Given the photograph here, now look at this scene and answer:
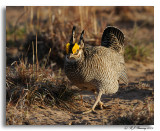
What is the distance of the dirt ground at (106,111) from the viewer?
155 inches

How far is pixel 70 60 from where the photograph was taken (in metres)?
4.13

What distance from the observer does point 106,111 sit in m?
4.50

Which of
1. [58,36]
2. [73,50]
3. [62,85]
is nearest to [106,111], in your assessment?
[62,85]

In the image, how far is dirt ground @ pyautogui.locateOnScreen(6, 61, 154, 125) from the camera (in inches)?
155

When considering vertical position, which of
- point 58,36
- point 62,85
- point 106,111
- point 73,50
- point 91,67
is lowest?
point 106,111

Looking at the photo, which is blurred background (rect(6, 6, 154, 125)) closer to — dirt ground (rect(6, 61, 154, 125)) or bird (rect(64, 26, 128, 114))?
dirt ground (rect(6, 61, 154, 125))

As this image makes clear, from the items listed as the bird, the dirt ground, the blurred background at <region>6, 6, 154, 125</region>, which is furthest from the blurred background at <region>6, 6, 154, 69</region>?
the bird

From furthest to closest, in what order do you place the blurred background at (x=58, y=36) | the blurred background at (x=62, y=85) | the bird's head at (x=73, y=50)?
1. the blurred background at (x=58, y=36)
2. the blurred background at (x=62, y=85)
3. the bird's head at (x=73, y=50)

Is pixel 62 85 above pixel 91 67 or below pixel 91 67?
below

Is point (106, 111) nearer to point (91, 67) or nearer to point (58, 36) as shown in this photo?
point (91, 67)

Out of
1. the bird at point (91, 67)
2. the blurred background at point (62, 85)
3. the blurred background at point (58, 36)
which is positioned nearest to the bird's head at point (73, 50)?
the bird at point (91, 67)

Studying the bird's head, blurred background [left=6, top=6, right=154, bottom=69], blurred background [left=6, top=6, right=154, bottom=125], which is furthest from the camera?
blurred background [left=6, top=6, right=154, bottom=69]

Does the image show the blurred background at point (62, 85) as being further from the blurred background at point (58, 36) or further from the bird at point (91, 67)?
the bird at point (91, 67)
